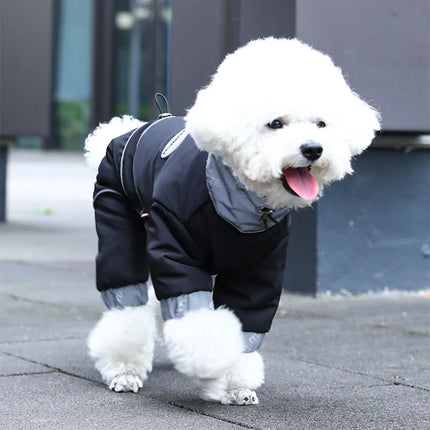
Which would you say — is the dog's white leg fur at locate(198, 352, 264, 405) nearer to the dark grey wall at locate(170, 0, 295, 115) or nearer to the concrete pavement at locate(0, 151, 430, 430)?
the concrete pavement at locate(0, 151, 430, 430)

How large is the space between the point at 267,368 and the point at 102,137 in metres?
1.51

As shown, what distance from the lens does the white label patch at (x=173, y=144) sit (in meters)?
4.45

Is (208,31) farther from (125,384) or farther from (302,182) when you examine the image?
(302,182)

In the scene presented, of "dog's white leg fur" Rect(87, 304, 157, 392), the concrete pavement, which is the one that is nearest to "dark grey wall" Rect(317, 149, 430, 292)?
the concrete pavement

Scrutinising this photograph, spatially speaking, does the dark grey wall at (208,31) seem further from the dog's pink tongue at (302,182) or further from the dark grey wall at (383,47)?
the dog's pink tongue at (302,182)

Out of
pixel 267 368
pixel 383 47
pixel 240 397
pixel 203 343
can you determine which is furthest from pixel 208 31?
pixel 203 343

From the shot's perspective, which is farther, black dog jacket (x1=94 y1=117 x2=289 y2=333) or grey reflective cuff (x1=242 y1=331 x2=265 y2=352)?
grey reflective cuff (x1=242 y1=331 x2=265 y2=352)

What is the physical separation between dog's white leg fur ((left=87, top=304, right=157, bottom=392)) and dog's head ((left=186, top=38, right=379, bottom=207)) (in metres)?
1.13

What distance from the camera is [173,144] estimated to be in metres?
4.49

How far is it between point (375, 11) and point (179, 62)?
5.77ft

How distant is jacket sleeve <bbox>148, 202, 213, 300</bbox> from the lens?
13.7 feet

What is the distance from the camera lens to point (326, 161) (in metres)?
3.79

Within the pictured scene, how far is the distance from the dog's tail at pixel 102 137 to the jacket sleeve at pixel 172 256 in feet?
3.67

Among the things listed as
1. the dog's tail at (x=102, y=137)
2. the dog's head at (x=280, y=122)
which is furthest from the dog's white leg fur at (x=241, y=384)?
the dog's tail at (x=102, y=137)
